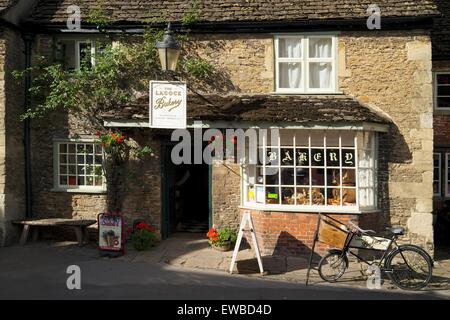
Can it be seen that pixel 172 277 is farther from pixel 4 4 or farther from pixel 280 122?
pixel 4 4

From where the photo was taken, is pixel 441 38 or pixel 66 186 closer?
pixel 66 186

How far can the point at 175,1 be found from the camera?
10.7 metres

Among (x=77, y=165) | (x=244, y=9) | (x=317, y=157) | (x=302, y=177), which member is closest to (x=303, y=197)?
(x=302, y=177)

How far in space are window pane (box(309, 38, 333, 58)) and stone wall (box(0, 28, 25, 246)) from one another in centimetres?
705

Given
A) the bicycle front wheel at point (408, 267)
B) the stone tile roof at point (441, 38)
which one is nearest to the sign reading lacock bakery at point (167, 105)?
the bicycle front wheel at point (408, 267)

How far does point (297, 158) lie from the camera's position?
930cm

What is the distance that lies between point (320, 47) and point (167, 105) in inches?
155

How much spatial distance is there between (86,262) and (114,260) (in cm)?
55

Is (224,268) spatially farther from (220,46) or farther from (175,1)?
(175,1)

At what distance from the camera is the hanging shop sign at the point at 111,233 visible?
8.98 metres

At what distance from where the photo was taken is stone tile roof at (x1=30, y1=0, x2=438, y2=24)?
31.7 ft

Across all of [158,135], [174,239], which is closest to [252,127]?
[158,135]

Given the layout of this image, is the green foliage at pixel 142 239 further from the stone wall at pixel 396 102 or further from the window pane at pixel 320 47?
the window pane at pixel 320 47

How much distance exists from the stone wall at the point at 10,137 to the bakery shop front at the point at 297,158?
8.07 ft
